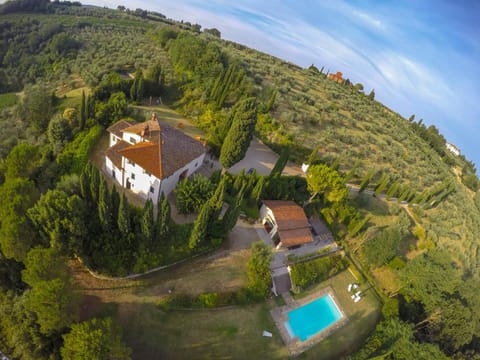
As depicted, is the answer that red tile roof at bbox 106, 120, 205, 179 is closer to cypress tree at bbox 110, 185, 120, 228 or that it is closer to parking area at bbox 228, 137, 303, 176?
cypress tree at bbox 110, 185, 120, 228

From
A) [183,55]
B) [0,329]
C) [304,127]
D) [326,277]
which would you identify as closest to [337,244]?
[326,277]

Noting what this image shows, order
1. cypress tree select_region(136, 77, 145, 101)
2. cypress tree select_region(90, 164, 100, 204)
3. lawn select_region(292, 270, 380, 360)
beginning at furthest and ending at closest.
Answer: cypress tree select_region(136, 77, 145, 101) < lawn select_region(292, 270, 380, 360) < cypress tree select_region(90, 164, 100, 204)

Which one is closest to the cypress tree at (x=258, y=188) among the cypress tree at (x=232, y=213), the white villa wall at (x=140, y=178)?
the cypress tree at (x=232, y=213)

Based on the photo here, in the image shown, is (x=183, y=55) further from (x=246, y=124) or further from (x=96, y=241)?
(x=96, y=241)

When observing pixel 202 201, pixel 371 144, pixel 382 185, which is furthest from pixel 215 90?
pixel 371 144

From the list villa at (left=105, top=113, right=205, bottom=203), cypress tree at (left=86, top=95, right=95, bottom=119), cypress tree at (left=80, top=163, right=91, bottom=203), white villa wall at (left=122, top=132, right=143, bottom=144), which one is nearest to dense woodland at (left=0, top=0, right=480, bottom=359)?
cypress tree at (left=80, top=163, right=91, bottom=203)

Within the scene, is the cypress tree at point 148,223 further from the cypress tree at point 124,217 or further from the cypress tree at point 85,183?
the cypress tree at point 85,183
